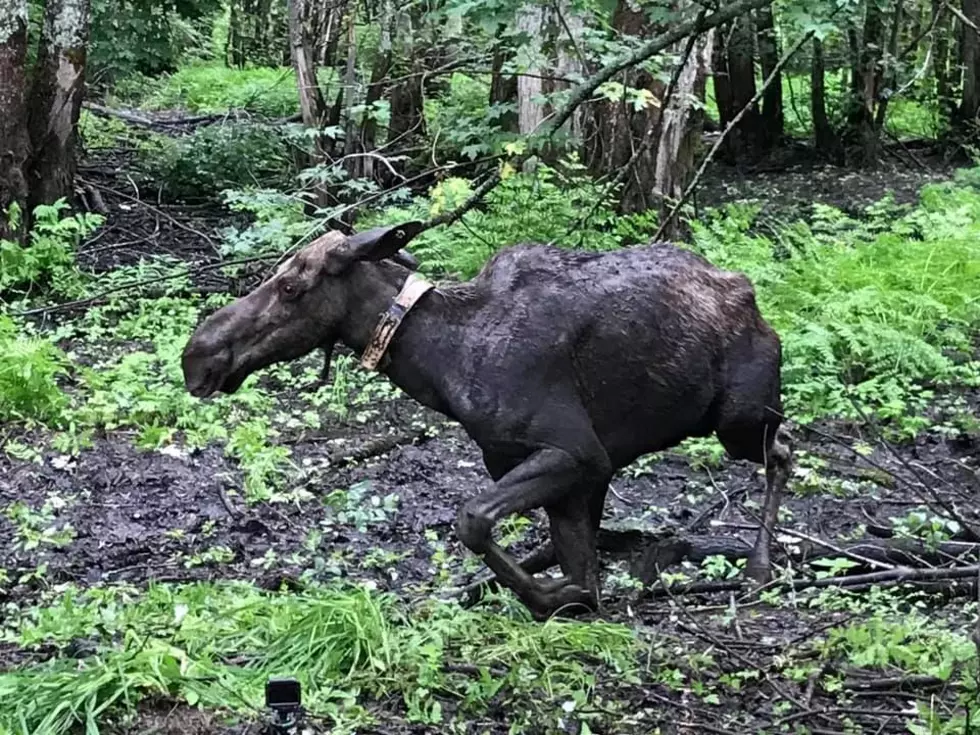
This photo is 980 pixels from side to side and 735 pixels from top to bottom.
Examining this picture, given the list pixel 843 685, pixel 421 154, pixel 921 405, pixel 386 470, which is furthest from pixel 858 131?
pixel 843 685

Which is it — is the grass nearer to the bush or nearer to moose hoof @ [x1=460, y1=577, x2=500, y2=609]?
the bush

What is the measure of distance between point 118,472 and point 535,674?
4.73 meters

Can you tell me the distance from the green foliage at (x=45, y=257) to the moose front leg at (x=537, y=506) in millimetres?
8915

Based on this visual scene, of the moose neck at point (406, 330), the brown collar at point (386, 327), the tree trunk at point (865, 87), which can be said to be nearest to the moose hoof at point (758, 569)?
the moose neck at point (406, 330)

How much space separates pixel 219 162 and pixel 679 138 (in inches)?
293

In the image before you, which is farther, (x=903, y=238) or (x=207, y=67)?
(x=207, y=67)

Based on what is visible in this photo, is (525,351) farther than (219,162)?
No

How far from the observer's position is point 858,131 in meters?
20.3

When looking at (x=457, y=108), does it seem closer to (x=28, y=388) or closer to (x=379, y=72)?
(x=379, y=72)

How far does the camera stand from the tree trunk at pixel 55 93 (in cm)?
1418

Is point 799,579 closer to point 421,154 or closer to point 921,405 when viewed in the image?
point 921,405

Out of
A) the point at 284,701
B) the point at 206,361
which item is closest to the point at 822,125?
the point at 206,361

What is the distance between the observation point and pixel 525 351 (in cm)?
584

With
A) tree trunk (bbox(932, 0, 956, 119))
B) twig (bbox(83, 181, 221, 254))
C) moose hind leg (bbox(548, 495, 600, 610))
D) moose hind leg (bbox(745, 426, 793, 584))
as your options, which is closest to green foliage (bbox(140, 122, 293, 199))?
twig (bbox(83, 181, 221, 254))
